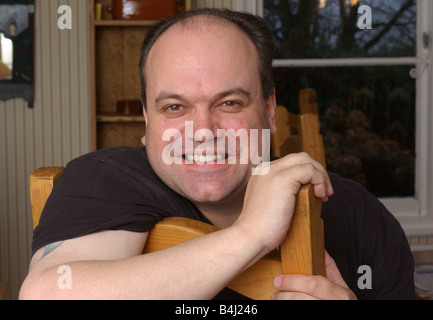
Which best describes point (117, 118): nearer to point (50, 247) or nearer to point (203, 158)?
point (203, 158)

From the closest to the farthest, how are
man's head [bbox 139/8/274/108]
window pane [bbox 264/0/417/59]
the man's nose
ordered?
the man's nose, man's head [bbox 139/8/274/108], window pane [bbox 264/0/417/59]

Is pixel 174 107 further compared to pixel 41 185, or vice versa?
pixel 174 107

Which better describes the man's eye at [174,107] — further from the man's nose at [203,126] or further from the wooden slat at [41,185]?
the wooden slat at [41,185]

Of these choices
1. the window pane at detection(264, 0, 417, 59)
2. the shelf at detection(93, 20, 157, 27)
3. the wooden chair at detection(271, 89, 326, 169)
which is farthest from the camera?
the window pane at detection(264, 0, 417, 59)

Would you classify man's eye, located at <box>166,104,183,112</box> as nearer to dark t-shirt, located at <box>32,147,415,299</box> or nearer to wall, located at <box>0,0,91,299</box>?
dark t-shirt, located at <box>32,147,415,299</box>

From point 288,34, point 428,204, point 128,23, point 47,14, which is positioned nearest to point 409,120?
point 428,204

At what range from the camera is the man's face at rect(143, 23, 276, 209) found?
0.91 m

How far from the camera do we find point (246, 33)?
1.04 metres

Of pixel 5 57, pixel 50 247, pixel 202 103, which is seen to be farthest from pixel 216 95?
pixel 5 57

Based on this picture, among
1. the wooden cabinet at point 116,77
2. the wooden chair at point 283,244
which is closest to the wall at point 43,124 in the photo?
the wooden cabinet at point 116,77

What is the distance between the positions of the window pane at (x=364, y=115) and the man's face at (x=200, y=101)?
2.26 metres

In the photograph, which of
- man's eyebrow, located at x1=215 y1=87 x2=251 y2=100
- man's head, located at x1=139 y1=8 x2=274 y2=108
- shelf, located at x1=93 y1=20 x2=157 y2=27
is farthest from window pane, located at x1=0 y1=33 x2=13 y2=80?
man's eyebrow, located at x1=215 y1=87 x2=251 y2=100

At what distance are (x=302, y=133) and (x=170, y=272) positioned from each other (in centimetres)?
114

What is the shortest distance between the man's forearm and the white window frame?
265cm
